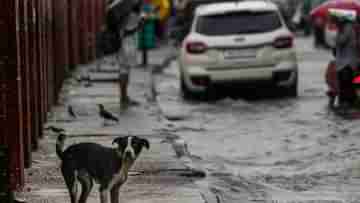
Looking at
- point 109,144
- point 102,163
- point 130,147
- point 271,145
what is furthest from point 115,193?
point 271,145

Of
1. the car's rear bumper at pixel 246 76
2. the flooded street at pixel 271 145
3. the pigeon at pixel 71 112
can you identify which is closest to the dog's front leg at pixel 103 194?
the flooded street at pixel 271 145

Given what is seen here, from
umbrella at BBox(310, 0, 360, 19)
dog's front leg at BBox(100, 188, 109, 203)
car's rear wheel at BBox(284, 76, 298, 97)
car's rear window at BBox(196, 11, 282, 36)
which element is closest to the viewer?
dog's front leg at BBox(100, 188, 109, 203)

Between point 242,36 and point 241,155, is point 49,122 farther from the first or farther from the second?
point 242,36

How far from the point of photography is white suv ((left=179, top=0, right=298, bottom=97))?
69.6 ft

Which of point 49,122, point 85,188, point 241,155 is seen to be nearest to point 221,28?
point 49,122

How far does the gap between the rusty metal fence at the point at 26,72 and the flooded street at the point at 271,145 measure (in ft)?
5.84

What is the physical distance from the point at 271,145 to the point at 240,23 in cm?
642

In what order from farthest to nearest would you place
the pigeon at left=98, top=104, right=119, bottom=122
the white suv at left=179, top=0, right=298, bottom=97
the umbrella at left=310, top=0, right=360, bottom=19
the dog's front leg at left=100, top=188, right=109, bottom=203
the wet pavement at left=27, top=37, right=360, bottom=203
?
the white suv at left=179, top=0, right=298, bottom=97
the umbrella at left=310, top=0, right=360, bottom=19
the pigeon at left=98, top=104, right=119, bottom=122
the wet pavement at left=27, top=37, right=360, bottom=203
the dog's front leg at left=100, top=188, right=109, bottom=203

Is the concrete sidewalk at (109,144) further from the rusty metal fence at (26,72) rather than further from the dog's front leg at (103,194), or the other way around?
the dog's front leg at (103,194)

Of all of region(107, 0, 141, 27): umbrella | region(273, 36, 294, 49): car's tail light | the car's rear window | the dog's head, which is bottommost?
region(273, 36, 294, 49): car's tail light

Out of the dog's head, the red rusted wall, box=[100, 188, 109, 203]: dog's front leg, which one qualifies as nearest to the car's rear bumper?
the red rusted wall

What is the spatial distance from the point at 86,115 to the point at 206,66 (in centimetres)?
447

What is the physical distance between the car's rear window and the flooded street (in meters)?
1.20

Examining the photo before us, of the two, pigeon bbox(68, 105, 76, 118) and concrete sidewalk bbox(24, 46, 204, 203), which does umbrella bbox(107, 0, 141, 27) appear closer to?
concrete sidewalk bbox(24, 46, 204, 203)
